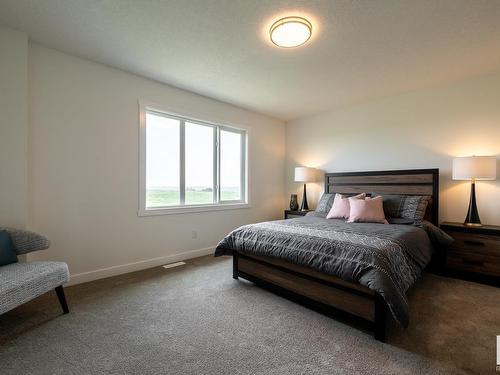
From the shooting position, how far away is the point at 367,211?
312 cm

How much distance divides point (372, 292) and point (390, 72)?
8.46 feet

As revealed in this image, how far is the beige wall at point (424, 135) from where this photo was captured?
312 centimetres

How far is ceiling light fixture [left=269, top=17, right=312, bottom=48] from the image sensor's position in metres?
2.07

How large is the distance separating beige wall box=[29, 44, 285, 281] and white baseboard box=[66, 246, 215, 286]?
1 centimetres

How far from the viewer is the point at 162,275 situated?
9.91 feet

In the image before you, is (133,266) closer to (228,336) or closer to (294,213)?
(228,336)

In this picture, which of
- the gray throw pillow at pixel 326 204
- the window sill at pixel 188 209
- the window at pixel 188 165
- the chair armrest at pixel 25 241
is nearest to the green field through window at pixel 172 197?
the window at pixel 188 165

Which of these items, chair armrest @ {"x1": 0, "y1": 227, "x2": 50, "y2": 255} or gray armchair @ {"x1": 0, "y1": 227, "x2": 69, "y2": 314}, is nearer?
gray armchair @ {"x1": 0, "y1": 227, "x2": 69, "y2": 314}

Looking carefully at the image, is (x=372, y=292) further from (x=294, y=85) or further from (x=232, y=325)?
(x=294, y=85)

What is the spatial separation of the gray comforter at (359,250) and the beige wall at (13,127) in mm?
1990

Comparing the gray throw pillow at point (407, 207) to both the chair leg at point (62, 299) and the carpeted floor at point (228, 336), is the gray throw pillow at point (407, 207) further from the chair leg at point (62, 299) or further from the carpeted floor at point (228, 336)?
the chair leg at point (62, 299)

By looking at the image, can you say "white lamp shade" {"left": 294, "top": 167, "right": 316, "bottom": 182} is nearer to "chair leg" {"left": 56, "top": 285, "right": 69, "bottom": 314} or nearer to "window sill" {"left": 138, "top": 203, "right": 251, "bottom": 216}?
"window sill" {"left": 138, "top": 203, "right": 251, "bottom": 216}

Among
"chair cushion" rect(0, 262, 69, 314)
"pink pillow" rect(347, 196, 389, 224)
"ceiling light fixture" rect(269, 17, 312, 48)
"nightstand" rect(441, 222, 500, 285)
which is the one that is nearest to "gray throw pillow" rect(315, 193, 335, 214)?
"pink pillow" rect(347, 196, 389, 224)

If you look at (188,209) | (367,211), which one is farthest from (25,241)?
(367,211)
